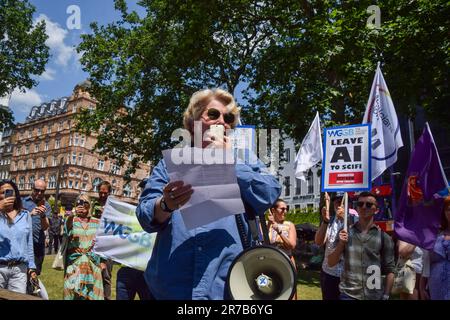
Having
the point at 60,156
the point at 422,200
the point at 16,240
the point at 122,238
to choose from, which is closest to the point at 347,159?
the point at 422,200

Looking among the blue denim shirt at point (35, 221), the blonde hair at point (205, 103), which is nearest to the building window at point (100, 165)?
the blue denim shirt at point (35, 221)

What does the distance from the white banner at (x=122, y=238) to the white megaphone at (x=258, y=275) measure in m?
4.28

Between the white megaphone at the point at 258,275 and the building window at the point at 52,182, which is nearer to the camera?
the white megaphone at the point at 258,275

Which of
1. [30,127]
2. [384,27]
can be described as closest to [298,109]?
[384,27]

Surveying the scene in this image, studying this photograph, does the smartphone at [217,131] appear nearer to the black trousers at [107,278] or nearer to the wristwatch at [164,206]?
the wristwatch at [164,206]

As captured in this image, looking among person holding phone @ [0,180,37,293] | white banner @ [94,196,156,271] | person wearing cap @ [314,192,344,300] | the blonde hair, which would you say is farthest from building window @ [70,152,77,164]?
the blonde hair

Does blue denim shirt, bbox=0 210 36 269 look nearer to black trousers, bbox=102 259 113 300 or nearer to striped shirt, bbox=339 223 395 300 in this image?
black trousers, bbox=102 259 113 300

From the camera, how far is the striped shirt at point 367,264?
4.73m

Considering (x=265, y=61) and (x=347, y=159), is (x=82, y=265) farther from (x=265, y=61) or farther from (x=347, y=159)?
(x=265, y=61)

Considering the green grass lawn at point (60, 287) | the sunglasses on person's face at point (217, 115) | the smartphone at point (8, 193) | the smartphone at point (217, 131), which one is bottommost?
the green grass lawn at point (60, 287)

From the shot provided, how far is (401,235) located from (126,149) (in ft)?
70.9

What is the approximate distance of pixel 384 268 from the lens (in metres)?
4.82

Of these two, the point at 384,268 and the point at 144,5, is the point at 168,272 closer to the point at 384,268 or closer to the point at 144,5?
the point at 384,268

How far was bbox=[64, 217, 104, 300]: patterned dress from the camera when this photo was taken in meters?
5.70
